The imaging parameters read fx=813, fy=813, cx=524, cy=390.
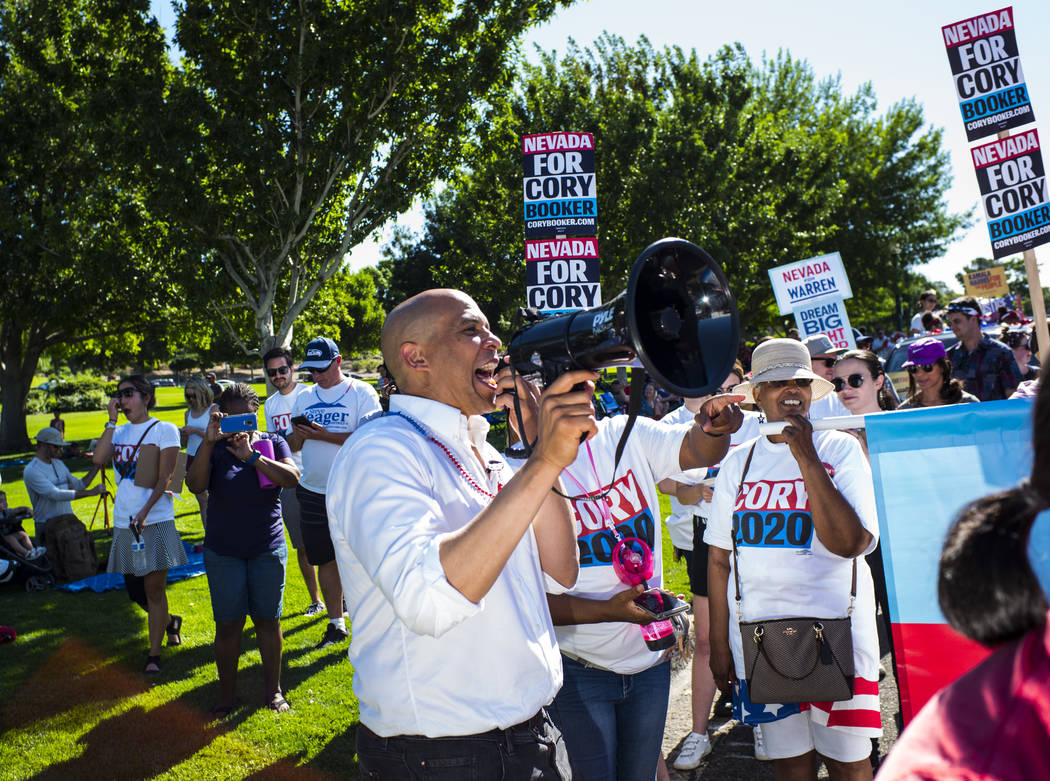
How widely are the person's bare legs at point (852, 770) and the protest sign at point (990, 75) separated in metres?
5.48

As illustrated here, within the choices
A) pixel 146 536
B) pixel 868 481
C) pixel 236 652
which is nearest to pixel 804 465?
pixel 868 481

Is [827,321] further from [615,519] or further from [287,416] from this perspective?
[615,519]

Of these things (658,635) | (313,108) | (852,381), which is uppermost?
(313,108)

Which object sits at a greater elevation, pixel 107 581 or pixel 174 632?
pixel 107 581

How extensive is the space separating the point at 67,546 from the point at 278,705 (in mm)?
5235

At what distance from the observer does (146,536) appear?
19.9 ft

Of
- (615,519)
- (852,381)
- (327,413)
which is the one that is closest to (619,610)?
(615,519)

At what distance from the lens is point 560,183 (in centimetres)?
663

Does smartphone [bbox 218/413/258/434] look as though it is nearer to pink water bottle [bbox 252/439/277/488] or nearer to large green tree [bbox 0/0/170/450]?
pink water bottle [bbox 252/439/277/488]

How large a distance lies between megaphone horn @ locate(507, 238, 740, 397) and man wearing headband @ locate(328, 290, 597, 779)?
0.32ft

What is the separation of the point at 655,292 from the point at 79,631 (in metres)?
7.20

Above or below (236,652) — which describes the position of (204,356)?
above

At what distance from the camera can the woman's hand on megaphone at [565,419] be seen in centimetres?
168

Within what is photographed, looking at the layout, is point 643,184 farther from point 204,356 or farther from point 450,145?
point 204,356
